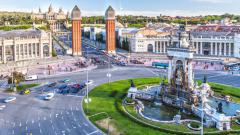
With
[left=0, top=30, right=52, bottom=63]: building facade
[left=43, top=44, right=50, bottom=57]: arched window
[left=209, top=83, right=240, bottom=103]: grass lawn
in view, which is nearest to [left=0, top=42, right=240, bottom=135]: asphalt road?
[left=209, top=83, right=240, bottom=103]: grass lawn

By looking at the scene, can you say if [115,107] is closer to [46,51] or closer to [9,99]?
[9,99]

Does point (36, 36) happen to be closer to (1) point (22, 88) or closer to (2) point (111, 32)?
(2) point (111, 32)

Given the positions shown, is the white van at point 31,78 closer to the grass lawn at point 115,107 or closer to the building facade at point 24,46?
the grass lawn at point 115,107

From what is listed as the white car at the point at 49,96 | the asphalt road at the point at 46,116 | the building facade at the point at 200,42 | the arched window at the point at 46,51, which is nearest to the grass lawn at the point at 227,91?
the asphalt road at the point at 46,116

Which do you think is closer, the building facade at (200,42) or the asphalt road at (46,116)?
the asphalt road at (46,116)

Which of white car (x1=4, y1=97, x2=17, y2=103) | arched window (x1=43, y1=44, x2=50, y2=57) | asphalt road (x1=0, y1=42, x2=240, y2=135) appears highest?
arched window (x1=43, y1=44, x2=50, y2=57)

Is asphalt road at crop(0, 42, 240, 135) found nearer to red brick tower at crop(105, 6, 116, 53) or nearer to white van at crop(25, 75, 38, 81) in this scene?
white van at crop(25, 75, 38, 81)

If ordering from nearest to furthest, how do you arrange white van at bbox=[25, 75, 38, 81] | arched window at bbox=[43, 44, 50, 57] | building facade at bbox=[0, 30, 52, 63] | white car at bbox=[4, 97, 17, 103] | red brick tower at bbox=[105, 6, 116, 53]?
white car at bbox=[4, 97, 17, 103] → white van at bbox=[25, 75, 38, 81] → building facade at bbox=[0, 30, 52, 63] → arched window at bbox=[43, 44, 50, 57] → red brick tower at bbox=[105, 6, 116, 53]
